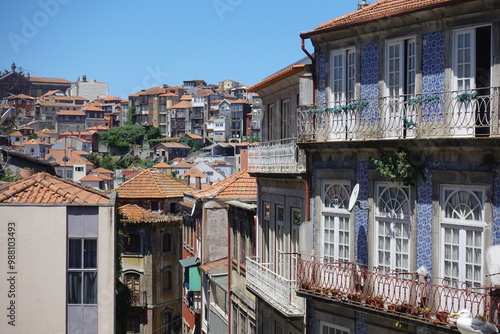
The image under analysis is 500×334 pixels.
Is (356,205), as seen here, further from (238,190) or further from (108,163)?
(108,163)

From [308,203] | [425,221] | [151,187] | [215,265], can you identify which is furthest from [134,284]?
[425,221]

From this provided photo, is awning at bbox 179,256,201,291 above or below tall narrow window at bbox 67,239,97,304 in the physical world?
below

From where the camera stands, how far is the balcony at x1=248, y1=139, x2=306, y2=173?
19.0m

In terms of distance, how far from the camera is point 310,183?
1755cm

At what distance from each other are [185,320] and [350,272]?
1061 inches

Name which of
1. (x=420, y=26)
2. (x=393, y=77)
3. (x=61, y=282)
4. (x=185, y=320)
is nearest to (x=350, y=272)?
(x=393, y=77)

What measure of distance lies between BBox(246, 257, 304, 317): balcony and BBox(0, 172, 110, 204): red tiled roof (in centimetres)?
450

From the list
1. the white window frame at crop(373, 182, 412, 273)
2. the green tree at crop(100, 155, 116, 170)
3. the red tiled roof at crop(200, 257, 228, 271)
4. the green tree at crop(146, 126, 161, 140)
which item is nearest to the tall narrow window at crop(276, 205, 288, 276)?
the white window frame at crop(373, 182, 412, 273)

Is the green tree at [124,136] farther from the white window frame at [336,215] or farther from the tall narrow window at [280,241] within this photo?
the white window frame at [336,215]

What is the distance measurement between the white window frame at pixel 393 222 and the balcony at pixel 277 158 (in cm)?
302

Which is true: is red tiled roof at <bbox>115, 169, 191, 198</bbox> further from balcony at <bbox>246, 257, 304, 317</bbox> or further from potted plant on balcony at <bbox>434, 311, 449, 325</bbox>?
potted plant on balcony at <bbox>434, 311, 449, 325</bbox>

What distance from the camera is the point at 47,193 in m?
22.0

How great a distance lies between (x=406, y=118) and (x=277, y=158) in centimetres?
606

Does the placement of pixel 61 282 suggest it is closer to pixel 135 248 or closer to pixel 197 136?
pixel 135 248
